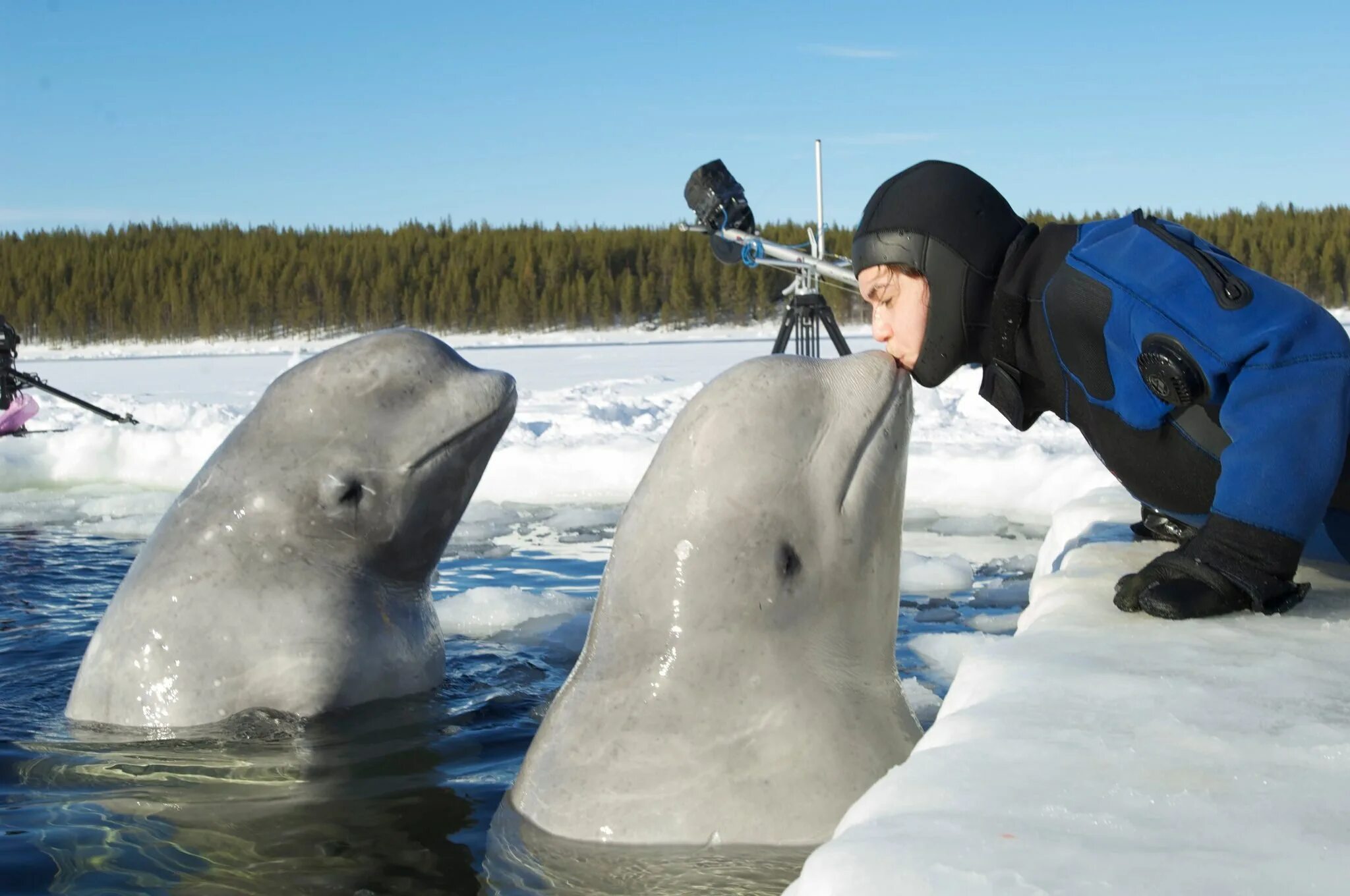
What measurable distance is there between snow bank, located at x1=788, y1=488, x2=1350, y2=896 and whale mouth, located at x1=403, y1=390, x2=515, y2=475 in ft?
6.80

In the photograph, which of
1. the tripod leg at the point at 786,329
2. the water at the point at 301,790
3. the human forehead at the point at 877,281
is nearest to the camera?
the water at the point at 301,790

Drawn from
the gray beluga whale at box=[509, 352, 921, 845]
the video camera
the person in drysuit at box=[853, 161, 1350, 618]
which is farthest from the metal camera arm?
the gray beluga whale at box=[509, 352, 921, 845]

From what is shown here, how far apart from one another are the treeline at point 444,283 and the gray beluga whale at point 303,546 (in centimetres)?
4875

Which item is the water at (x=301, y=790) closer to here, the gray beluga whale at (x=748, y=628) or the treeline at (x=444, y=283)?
the gray beluga whale at (x=748, y=628)

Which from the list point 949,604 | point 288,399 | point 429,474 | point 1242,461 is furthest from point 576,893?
point 949,604

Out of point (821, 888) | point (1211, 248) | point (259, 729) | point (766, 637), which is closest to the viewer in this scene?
point (821, 888)

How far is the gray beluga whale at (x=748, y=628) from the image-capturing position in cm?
274

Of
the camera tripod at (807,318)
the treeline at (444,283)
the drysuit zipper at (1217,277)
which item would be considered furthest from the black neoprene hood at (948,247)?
the treeline at (444,283)

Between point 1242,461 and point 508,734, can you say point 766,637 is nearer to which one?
point 1242,461

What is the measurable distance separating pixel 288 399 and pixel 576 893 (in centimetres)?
215

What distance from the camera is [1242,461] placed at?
269cm

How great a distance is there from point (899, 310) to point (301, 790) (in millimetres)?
1966

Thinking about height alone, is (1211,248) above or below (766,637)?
above

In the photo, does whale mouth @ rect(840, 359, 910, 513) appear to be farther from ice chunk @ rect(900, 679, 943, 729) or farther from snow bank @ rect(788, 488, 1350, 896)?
ice chunk @ rect(900, 679, 943, 729)
